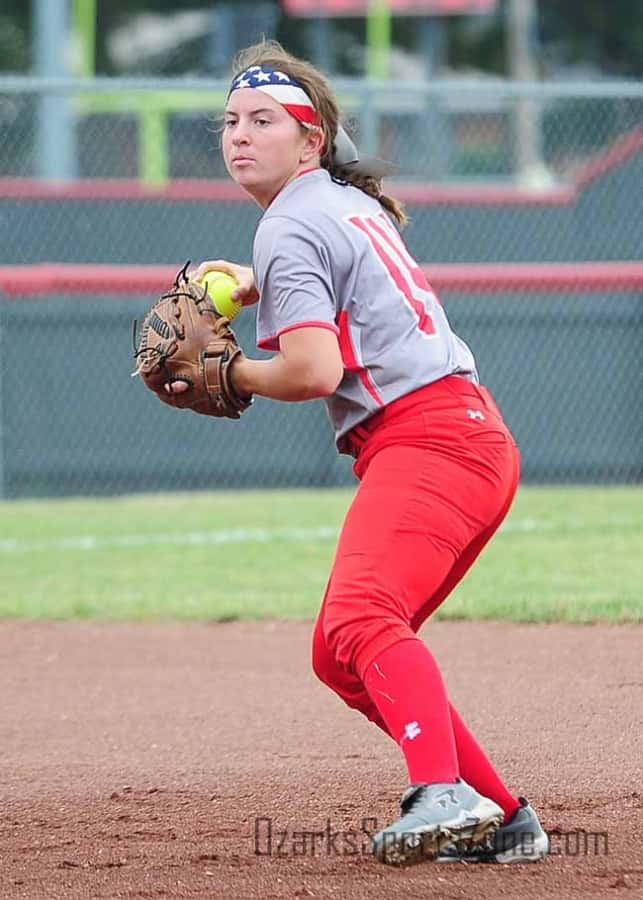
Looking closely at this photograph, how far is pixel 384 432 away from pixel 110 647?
3.75 metres

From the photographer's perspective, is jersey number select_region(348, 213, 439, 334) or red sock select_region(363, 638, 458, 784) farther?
jersey number select_region(348, 213, 439, 334)

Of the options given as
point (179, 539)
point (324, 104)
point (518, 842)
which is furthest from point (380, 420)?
point (179, 539)

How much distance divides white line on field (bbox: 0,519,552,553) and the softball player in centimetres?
587

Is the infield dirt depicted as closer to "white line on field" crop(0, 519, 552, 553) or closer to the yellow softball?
the yellow softball

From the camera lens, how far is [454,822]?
3297 mm

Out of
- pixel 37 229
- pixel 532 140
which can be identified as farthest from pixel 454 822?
pixel 532 140

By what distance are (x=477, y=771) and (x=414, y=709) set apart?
0.40 metres

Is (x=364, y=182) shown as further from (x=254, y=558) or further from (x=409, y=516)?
(x=254, y=558)

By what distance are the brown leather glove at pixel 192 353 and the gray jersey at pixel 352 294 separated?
112 millimetres

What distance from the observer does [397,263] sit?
11.7ft

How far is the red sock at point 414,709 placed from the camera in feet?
11.1

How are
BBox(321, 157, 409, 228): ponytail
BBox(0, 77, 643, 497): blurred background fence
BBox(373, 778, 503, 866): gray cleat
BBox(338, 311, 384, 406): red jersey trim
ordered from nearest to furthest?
BBox(373, 778, 503, 866): gray cleat
BBox(338, 311, 384, 406): red jersey trim
BBox(321, 157, 409, 228): ponytail
BBox(0, 77, 643, 497): blurred background fence

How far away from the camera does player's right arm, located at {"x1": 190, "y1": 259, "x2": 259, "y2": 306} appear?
381cm

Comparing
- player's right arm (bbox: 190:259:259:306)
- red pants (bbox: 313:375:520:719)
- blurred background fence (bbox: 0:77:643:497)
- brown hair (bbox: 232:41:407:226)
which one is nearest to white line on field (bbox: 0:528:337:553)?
blurred background fence (bbox: 0:77:643:497)
